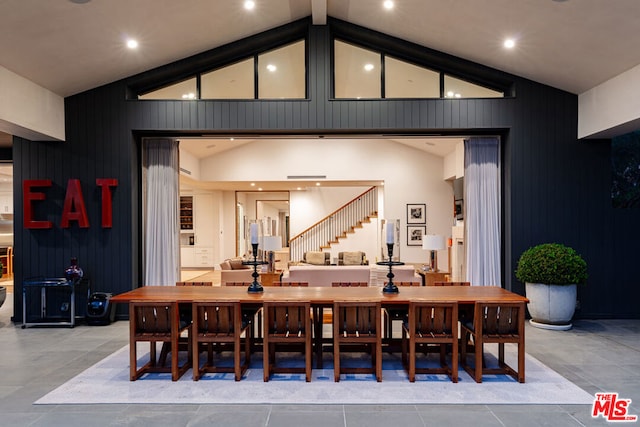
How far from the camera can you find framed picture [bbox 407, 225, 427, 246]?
10438 millimetres

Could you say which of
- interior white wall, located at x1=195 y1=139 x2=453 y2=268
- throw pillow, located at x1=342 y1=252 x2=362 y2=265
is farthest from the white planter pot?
throw pillow, located at x1=342 y1=252 x2=362 y2=265

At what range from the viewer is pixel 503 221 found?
19.9 feet

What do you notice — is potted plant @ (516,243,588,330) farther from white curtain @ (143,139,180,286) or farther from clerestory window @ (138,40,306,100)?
white curtain @ (143,139,180,286)

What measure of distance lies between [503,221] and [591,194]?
1233mm

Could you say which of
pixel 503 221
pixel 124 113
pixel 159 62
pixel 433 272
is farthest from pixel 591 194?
pixel 124 113

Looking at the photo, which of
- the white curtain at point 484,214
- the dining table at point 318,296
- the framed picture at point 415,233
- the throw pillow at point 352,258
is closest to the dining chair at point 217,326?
the dining table at point 318,296

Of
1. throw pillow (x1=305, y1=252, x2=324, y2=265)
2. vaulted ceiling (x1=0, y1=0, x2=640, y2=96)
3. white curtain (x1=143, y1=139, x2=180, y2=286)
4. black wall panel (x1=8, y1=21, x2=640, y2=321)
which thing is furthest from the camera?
throw pillow (x1=305, y1=252, x2=324, y2=265)

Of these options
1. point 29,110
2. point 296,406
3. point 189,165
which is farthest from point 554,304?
point 189,165

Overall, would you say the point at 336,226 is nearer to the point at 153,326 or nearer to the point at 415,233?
the point at 415,233

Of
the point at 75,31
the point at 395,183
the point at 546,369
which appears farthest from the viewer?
the point at 395,183

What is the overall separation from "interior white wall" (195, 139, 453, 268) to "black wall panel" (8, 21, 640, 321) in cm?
439

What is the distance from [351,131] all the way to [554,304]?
3.56 meters

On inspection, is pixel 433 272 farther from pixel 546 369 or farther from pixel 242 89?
pixel 242 89

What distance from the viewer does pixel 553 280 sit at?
5117 mm
